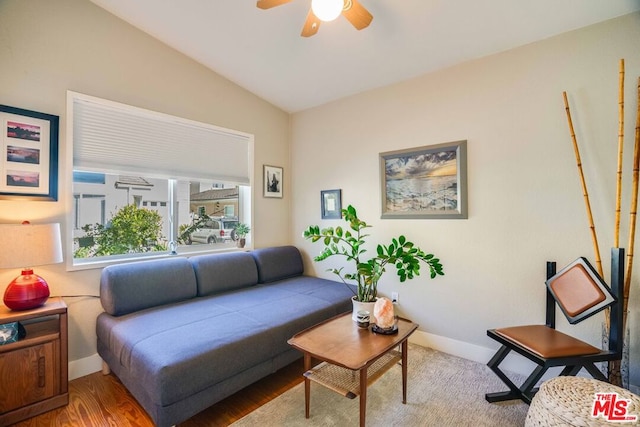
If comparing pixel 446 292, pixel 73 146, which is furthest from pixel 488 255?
pixel 73 146

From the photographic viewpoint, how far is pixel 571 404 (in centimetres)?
134

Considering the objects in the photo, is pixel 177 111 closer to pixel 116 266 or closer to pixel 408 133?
pixel 116 266

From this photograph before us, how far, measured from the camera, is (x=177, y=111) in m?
2.91

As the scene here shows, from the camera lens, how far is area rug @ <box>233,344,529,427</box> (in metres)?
1.80

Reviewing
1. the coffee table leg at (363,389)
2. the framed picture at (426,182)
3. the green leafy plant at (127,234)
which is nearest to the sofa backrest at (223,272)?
the green leafy plant at (127,234)

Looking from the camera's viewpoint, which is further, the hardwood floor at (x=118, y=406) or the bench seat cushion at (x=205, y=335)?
the hardwood floor at (x=118, y=406)

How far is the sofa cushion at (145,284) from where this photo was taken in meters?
2.26

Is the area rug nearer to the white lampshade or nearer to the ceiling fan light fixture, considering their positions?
the white lampshade

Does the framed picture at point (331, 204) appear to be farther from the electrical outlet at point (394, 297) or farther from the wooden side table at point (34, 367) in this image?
the wooden side table at point (34, 367)

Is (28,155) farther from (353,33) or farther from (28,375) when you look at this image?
(353,33)

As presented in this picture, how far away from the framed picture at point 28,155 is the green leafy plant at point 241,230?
5.42ft

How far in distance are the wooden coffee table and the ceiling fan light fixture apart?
1883 mm

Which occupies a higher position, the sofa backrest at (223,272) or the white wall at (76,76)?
the white wall at (76,76)

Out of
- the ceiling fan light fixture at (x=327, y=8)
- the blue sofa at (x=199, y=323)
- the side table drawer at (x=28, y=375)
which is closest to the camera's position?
the ceiling fan light fixture at (x=327, y=8)
